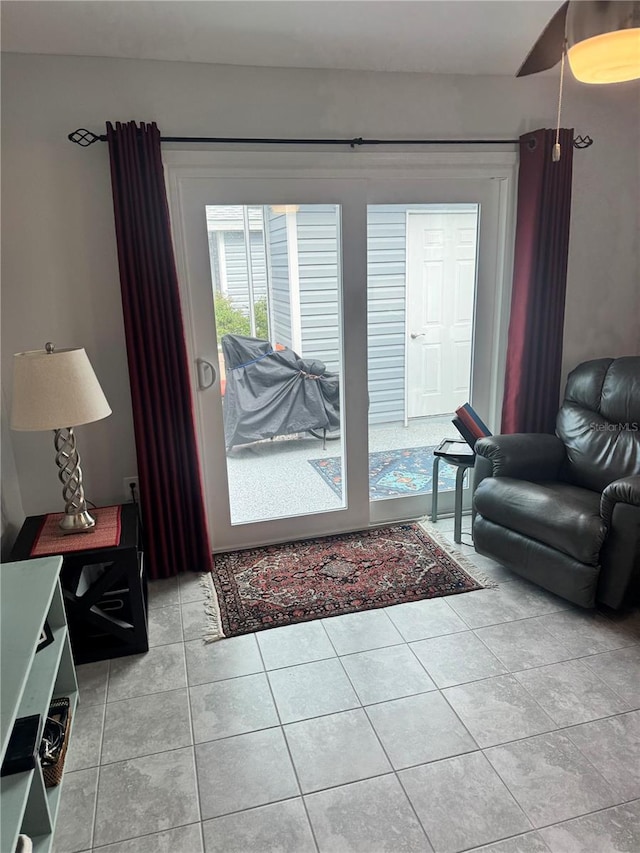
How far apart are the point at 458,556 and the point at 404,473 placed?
0.67 meters

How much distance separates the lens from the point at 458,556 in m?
3.13

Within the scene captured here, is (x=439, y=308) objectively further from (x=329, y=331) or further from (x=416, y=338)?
(x=329, y=331)

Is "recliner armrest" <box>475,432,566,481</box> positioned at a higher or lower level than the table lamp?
lower

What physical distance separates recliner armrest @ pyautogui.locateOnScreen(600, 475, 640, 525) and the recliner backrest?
49 cm

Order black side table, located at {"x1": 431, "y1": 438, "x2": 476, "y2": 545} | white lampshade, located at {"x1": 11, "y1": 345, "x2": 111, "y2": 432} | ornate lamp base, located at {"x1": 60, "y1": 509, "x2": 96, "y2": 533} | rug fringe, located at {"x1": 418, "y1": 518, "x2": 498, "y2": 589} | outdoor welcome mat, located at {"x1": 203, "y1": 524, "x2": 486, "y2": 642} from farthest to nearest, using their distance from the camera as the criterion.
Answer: black side table, located at {"x1": 431, "y1": 438, "x2": 476, "y2": 545}, rug fringe, located at {"x1": 418, "y1": 518, "x2": 498, "y2": 589}, outdoor welcome mat, located at {"x1": 203, "y1": 524, "x2": 486, "y2": 642}, ornate lamp base, located at {"x1": 60, "y1": 509, "x2": 96, "y2": 533}, white lampshade, located at {"x1": 11, "y1": 345, "x2": 111, "y2": 432}

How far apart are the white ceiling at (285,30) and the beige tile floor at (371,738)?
2486mm

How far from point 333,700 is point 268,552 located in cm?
118

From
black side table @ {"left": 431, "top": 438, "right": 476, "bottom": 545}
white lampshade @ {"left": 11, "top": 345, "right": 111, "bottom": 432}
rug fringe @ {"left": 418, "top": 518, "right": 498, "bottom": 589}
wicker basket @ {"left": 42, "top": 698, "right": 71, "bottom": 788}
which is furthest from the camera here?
black side table @ {"left": 431, "top": 438, "right": 476, "bottom": 545}

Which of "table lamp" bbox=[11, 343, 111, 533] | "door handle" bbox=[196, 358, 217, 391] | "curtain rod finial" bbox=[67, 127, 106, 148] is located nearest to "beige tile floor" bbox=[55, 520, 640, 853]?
"table lamp" bbox=[11, 343, 111, 533]

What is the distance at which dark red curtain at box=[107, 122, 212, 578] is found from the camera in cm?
259

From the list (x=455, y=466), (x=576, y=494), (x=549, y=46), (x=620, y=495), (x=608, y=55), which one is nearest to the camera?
(x=608, y=55)

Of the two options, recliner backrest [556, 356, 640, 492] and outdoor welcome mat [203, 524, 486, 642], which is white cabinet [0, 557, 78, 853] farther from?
recliner backrest [556, 356, 640, 492]

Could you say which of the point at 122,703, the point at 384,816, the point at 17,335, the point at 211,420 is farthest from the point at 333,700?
the point at 17,335

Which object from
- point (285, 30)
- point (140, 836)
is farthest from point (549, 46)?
point (140, 836)
